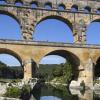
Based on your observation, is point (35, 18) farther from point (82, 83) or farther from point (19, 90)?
point (19, 90)

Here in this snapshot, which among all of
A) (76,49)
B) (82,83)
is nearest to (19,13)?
(76,49)

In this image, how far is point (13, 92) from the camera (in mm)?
32719

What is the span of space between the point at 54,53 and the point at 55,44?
251 cm

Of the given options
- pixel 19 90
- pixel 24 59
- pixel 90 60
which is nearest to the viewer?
pixel 19 90

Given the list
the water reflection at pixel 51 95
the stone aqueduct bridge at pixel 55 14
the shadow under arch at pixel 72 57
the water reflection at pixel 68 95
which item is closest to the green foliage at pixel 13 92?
the water reflection at pixel 68 95

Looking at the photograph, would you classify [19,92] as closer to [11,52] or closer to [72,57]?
[11,52]

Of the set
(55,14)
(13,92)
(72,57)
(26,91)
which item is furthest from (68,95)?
(55,14)

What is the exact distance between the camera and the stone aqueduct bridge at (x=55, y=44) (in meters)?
41.2

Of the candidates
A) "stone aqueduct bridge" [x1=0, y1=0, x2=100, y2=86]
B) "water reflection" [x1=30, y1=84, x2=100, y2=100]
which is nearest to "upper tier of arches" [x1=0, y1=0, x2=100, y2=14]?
"stone aqueduct bridge" [x1=0, y1=0, x2=100, y2=86]

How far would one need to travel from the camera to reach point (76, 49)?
143 ft

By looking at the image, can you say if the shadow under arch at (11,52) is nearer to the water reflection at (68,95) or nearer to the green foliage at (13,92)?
the water reflection at (68,95)

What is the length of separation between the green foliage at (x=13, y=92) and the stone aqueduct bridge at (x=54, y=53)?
22.2 feet

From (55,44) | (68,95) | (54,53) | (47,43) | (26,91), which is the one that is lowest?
(68,95)

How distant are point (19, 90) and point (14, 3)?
1406cm
